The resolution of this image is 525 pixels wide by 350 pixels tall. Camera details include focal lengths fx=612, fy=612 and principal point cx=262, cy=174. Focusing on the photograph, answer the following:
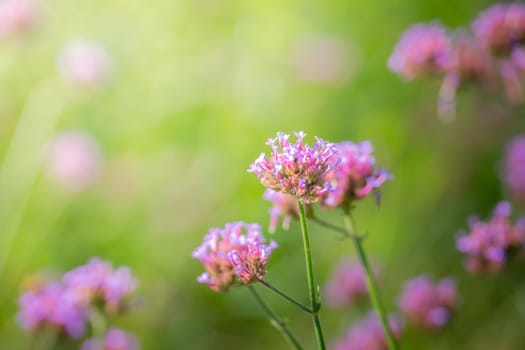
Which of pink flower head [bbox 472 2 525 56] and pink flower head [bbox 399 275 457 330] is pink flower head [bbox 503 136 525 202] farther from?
pink flower head [bbox 399 275 457 330]

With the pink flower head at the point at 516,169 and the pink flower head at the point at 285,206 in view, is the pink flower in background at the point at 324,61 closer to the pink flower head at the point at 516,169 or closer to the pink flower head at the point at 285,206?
the pink flower head at the point at 516,169

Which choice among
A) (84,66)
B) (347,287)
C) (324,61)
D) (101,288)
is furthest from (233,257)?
(324,61)

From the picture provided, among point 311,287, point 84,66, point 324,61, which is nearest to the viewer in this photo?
point 311,287

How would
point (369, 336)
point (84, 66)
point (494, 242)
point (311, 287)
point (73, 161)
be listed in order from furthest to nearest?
point (84, 66)
point (73, 161)
point (369, 336)
point (494, 242)
point (311, 287)

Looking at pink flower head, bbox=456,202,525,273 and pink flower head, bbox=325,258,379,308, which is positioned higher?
pink flower head, bbox=325,258,379,308

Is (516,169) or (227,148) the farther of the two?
(227,148)

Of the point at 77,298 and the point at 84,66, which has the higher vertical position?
the point at 84,66

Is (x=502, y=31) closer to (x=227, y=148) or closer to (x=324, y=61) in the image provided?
(x=227, y=148)

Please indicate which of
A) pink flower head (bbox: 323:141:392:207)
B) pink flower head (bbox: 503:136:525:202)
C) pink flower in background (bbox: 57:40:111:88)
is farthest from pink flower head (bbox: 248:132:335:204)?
pink flower in background (bbox: 57:40:111:88)
